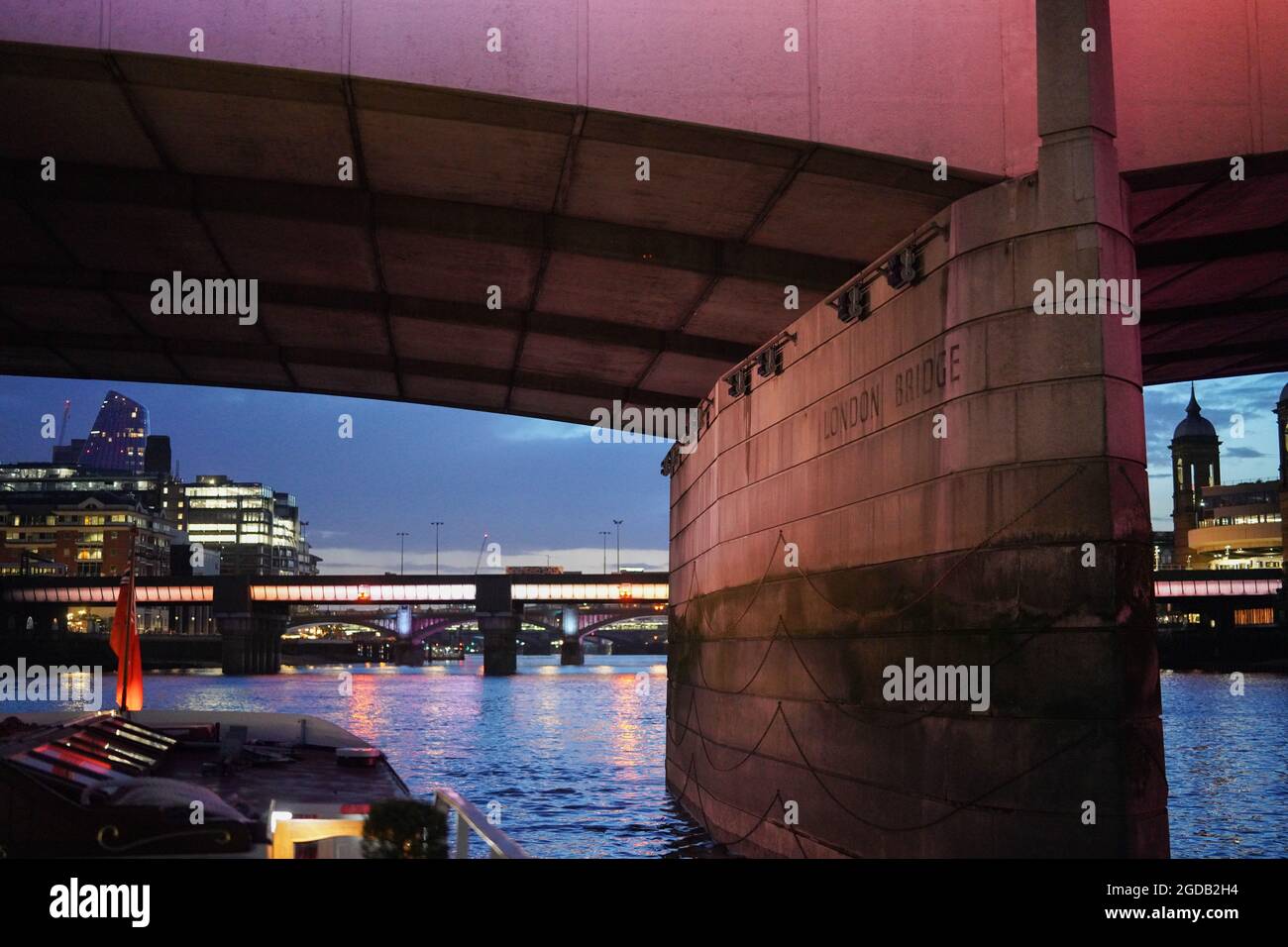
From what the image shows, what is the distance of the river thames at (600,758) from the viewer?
32.7 metres

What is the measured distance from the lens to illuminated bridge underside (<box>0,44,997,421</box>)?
55.4 feet

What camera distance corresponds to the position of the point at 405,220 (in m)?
21.1

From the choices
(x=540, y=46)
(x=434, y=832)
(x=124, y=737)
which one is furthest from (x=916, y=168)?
(x=124, y=737)

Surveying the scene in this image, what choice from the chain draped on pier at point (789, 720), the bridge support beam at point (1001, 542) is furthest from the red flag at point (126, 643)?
the bridge support beam at point (1001, 542)

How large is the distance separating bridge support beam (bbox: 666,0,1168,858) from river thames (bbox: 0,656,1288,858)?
10.0m

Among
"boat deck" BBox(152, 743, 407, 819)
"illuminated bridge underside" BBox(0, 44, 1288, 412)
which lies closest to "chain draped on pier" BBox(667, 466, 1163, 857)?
"illuminated bridge underside" BBox(0, 44, 1288, 412)

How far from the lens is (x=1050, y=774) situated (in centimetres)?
1360

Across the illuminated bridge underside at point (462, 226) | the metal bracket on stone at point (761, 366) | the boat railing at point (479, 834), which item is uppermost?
the illuminated bridge underside at point (462, 226)

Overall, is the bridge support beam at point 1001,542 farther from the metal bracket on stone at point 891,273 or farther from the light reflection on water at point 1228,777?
the light reflection on water at point 1228,777

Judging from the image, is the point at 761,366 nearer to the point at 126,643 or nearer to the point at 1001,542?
the point at 1001,542

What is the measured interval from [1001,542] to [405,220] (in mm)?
12156

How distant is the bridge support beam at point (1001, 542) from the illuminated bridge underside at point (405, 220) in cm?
186

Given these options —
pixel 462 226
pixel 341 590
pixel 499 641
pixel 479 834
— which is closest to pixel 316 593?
pixel 341 590
